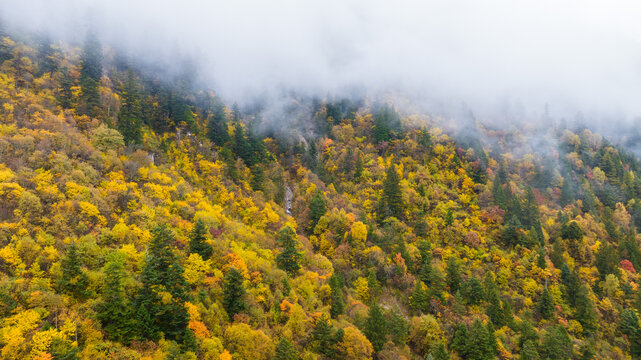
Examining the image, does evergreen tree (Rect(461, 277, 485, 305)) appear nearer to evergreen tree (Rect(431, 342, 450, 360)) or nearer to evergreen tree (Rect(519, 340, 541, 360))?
evergreen tree (Rect(519, 340, 541, 360))

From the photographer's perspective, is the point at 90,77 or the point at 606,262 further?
the point at 606,262

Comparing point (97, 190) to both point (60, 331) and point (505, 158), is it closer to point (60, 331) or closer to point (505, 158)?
point (60, 331)

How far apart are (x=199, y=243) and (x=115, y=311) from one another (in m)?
19.1

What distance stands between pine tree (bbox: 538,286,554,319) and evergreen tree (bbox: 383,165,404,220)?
3616cm

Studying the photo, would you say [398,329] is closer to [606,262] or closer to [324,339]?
[324,339]

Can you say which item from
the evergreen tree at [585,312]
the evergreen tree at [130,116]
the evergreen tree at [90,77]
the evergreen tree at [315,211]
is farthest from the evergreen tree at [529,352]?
the evergreen tree at [90,77]

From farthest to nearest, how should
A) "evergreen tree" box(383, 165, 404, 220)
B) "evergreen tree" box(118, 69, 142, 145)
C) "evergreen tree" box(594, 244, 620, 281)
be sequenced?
"evergreen tree" box(383, 165, 404, 220), "evergreen tree" box(594, 244, 620, 281), "evergreen tree" box(118, 69, 142, 145)

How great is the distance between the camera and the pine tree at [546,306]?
7112 cm

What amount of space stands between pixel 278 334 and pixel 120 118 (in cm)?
5871

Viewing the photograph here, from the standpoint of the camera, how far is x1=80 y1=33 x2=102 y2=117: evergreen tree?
241 feet

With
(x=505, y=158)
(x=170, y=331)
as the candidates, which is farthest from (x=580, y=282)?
(x=170, y=331)

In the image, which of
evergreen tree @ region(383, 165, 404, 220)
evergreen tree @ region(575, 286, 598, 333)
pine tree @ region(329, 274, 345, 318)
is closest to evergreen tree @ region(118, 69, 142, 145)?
pine tree @ region(329, 274, 345, 318)

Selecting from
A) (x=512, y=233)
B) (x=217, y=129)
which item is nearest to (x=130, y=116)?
(x=217, y=129)

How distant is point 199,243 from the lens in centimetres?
5431
